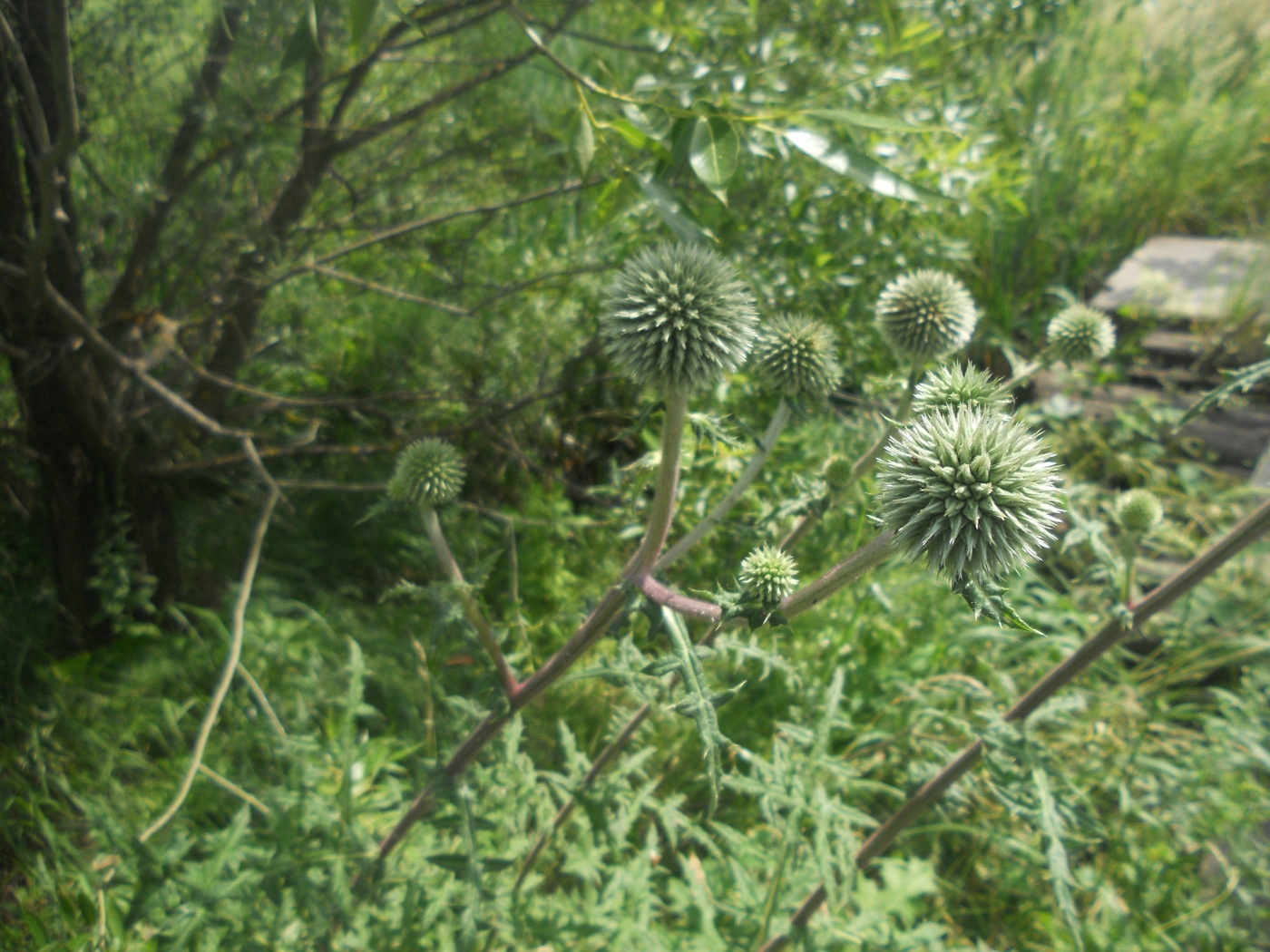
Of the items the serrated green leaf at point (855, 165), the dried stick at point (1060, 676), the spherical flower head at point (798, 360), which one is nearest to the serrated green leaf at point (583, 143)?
the serrated green leaf at point (855, 165)

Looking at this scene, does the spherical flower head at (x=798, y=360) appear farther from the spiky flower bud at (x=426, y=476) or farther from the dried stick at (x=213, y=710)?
the dried stick at (x=213, y=710)

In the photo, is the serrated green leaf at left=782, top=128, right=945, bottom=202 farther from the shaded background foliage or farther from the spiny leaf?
the spiny leaf

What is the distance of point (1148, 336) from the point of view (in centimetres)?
455

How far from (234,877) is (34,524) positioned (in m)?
1.42

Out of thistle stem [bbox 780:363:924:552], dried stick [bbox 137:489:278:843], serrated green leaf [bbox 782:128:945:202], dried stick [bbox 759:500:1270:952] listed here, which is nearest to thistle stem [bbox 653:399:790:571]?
thistle stem [bbox 780:363:924:552]

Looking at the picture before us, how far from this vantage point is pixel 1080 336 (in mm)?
1919

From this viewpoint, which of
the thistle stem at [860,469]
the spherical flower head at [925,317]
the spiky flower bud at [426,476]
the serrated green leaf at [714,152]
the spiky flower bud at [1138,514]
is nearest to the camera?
the serrated green leaf at [714,152]

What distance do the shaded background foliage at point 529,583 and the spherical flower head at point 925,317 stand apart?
0.49 ft

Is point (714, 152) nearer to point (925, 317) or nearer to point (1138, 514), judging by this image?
point (925, 317)

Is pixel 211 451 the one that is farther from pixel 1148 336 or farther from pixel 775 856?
pixel 1148 336

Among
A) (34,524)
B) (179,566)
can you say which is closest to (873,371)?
(179,566)

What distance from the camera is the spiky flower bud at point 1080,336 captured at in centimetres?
191

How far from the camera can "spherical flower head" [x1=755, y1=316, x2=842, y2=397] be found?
148 centimetres

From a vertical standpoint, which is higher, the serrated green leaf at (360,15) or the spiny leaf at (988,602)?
the serrated green leaf at (360,15)
